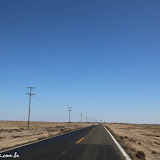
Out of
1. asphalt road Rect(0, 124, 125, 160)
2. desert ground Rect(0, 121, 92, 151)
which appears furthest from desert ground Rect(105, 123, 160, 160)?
desert ground Rect(0, 121, 92, 151)

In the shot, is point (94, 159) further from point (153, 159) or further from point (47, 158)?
point (153, 159)

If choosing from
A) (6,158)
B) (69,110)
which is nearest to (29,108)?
(6,158)

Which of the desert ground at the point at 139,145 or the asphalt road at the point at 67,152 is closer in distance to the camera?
the asphalt road at the point at 67,152

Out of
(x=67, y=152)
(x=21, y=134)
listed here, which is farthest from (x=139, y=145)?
(x=21, y=134)

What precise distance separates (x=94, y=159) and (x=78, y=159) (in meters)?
0.75

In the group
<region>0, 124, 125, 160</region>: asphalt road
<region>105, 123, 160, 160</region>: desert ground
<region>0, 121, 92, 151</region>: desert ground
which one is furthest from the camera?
<region>0, 121, 92, 151</region>: desert ground

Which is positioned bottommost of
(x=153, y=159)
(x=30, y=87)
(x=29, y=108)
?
(x=153, y=159)

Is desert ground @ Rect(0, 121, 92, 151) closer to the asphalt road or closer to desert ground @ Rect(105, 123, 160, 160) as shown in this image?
the asphalt road

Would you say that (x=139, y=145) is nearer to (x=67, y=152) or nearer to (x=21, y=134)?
(x=67, y=152)

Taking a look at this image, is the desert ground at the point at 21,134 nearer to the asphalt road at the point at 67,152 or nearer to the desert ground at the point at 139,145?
the asphalt road at the point at 67,152

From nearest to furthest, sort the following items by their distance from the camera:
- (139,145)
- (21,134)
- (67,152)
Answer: (67,152)
(139,145)
(21,134)

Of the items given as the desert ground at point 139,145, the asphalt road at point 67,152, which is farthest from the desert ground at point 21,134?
the desert ground at point 139,145

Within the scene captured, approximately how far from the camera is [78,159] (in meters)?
7.80

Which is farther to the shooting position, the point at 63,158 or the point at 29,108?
the point at 29,108
